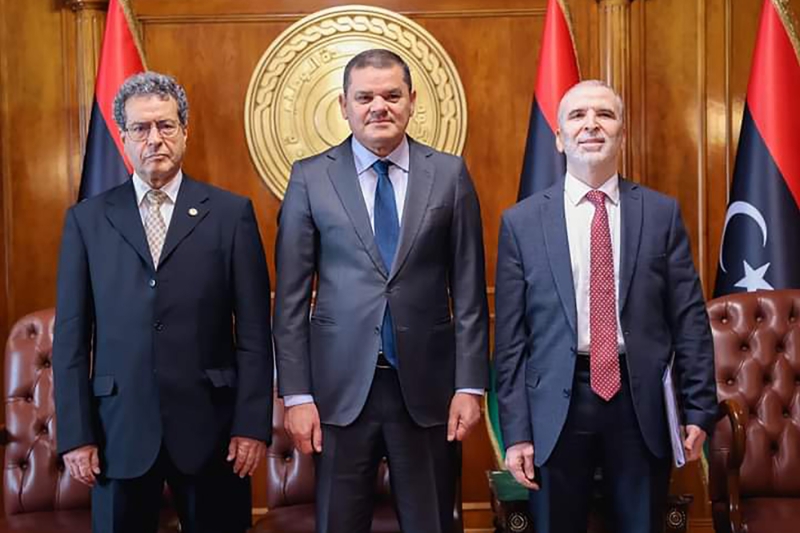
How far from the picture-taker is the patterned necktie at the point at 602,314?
100 inches

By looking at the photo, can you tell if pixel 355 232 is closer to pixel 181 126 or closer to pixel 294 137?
pixel 181 126

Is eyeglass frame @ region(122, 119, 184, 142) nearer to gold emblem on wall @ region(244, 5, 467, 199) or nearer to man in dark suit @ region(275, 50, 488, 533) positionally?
man in dark suit @ region(275, 50, 488, 533)

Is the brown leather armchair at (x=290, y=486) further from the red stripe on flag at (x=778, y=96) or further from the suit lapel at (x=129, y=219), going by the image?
the red stripe on flag at (x=778, y=96)

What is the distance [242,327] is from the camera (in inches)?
102

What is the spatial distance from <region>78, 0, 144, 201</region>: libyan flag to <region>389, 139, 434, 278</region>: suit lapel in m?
1.75

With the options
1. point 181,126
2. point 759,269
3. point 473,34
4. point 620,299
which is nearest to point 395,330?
point 620,299

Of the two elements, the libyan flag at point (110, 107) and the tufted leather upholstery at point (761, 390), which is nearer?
the tufted leather upholstery at point (761, 390)

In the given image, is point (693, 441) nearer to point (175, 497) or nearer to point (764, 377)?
point (764, 377)

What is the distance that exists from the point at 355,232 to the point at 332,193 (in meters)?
0.12

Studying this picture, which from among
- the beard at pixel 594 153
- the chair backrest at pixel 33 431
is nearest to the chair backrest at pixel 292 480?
→ the chair backrest at pixel 33 431

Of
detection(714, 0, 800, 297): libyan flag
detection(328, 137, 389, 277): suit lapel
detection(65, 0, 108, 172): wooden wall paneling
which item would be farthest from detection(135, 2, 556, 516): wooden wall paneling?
detection(328, 137, 389, 277): suit lapel

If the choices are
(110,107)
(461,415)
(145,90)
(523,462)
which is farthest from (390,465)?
(110,107)

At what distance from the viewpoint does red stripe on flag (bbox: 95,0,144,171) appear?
4047 mm

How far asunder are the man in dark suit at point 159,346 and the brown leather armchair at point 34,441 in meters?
0.54
